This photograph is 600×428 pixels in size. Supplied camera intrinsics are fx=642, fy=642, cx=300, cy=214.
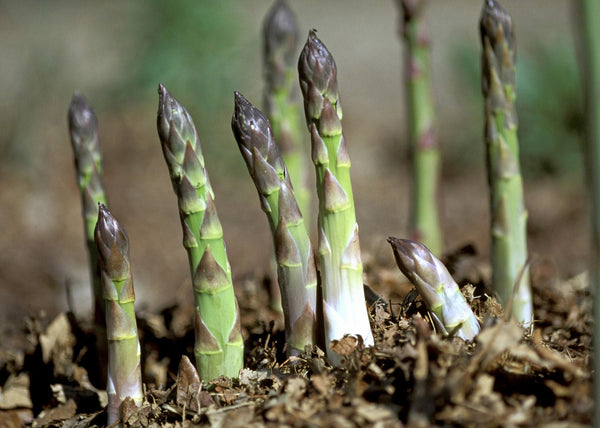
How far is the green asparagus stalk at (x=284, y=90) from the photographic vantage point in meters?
2.74

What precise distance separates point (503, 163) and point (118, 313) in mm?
1329

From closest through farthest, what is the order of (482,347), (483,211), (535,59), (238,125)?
1. (482,347)
2. (238,125)
3. (483,211)
4. (535,59)

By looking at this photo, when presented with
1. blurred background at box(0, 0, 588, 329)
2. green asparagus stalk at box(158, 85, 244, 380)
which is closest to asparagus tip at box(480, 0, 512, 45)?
green asparagus stalk at box(158, 85, 244, 380)

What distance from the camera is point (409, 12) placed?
2.91 metres

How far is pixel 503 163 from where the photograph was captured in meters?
2.17

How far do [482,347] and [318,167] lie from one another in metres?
0.64

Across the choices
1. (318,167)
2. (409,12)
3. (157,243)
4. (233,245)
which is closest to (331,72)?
(318,167)

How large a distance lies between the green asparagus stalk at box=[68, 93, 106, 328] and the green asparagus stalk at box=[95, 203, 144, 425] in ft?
A: 1.33

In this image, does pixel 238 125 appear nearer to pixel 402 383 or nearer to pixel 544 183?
pixel 402 383

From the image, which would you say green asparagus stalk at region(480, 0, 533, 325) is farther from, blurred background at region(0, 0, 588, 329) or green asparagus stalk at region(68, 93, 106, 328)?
blurred background at region(0, 0, 588, 329)

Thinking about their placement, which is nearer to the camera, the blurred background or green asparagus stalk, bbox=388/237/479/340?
green asparagus stalk, bbox=388/237/479/340

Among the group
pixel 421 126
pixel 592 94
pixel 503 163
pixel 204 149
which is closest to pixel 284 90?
pixel 421 126

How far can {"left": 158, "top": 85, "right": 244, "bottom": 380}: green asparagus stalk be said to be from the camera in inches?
67.4

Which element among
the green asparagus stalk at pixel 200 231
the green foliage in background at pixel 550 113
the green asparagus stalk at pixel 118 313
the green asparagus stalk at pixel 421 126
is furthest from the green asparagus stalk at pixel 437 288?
the green foliage in background at pixel 550 113
